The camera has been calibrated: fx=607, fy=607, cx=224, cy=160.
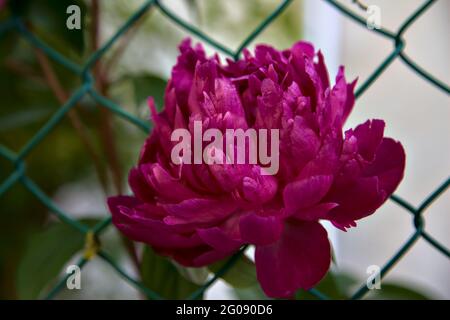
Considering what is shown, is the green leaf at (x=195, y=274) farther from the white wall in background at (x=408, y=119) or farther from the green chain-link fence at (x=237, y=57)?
the white wall in background at (x=408, y=119)

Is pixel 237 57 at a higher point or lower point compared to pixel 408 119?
lower

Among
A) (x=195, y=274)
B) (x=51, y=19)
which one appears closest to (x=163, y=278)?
(x=195, y=274)

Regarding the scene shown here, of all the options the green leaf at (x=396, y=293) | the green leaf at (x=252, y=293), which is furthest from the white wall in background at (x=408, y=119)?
the green leaf at (x=252, y=293)

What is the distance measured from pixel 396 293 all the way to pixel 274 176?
0.83 feet

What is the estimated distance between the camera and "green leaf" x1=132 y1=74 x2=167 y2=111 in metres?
0.48

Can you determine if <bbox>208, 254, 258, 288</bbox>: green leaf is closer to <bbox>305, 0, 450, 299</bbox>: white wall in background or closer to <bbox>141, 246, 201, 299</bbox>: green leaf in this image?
<bbox>141, 246, 201, 299</bbox>: green leaf

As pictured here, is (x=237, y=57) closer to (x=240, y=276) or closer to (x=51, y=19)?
(x=240, y=276)

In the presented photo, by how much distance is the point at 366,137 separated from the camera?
0.30 m

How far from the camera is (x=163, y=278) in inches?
16.7

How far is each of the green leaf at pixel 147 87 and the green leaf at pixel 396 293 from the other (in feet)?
0.79

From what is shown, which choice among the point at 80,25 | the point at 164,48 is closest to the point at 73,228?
the point at 80,25

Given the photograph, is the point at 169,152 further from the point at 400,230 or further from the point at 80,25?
the point at 400,230
